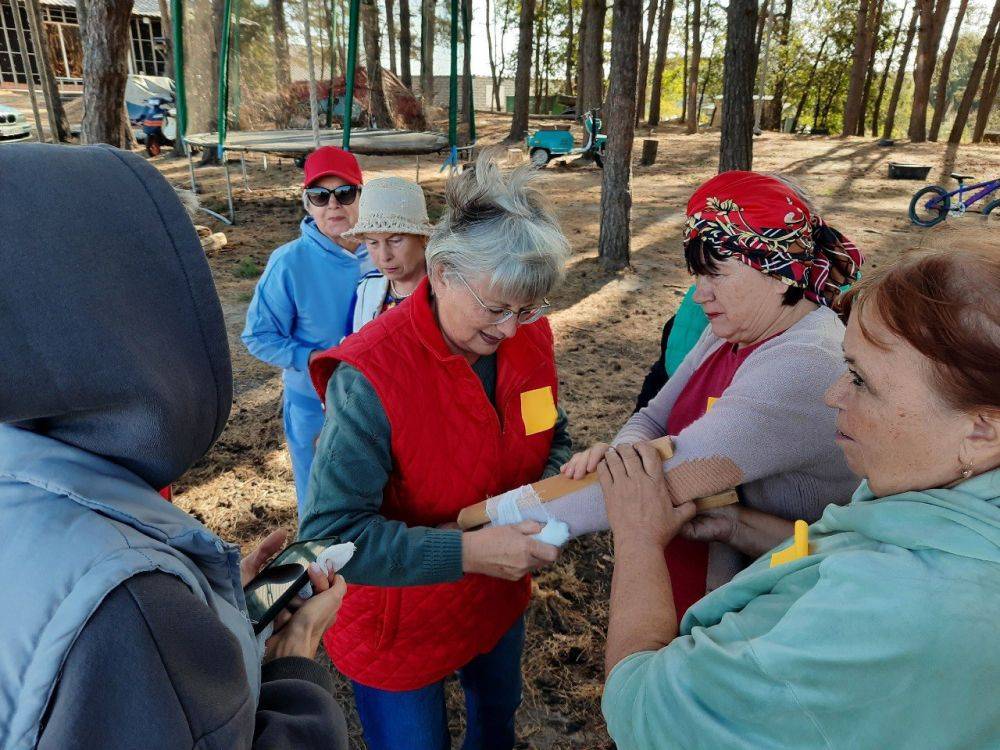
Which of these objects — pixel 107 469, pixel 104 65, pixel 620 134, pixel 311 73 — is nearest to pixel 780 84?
pixel 620 134

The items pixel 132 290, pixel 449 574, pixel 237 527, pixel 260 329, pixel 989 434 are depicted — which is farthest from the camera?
pixel 237 527

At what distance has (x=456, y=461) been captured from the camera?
160 cm

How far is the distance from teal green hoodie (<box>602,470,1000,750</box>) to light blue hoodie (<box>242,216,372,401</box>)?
7.85ft

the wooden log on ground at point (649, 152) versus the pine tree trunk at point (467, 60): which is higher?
the pine tree trunk at point (467, 60)

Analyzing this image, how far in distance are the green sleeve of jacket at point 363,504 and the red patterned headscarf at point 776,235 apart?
90 cm

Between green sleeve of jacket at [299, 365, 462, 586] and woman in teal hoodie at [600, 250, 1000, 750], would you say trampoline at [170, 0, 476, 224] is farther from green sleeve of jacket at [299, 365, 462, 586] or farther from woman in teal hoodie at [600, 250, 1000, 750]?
woman in teal hoodie at [600, 250, 1000, 750]

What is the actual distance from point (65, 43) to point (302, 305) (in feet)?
97.9

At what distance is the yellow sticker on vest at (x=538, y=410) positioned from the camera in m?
1.76

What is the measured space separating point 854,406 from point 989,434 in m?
0.18

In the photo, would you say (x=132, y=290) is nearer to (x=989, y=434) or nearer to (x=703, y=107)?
(x=989, y=434)

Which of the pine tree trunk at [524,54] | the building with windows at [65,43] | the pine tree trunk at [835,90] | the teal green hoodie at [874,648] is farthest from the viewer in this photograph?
the pine tree trunk at [835,90]

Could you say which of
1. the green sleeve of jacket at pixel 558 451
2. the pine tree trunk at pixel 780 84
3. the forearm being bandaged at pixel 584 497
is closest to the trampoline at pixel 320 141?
the green sleeve of jacket at pixel 558 451

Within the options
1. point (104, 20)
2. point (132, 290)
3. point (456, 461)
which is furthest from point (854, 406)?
point (104, 20)

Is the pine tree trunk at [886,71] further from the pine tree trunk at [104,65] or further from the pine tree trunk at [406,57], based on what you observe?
the pine tree trunk at [104,65]
